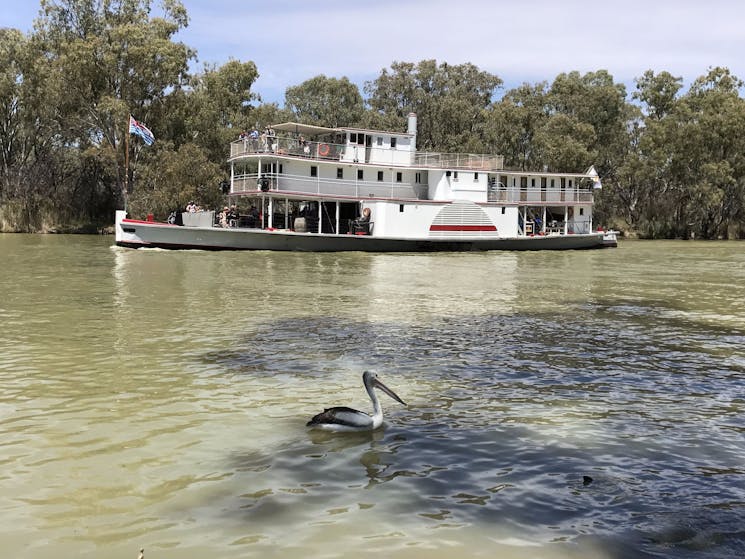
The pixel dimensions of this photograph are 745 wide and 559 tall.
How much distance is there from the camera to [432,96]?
71.8m

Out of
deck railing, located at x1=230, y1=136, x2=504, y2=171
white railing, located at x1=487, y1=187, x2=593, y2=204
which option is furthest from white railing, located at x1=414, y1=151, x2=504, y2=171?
white railing, located at x1=487, y1=187, x2=593, y2=204

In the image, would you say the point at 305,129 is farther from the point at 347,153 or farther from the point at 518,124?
the point at 518,124

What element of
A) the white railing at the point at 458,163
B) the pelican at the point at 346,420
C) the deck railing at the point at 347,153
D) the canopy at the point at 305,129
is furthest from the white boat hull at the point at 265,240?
the pelican at the point at 346,420

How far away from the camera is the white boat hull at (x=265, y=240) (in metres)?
31.3

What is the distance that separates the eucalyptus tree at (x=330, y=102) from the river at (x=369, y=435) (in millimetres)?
58334

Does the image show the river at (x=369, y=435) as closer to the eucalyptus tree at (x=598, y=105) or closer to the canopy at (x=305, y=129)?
the canopy at (x=305, y=129)

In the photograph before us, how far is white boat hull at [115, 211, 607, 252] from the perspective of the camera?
103 feet

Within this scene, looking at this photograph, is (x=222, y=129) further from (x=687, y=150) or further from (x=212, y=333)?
(x=212, y=333)

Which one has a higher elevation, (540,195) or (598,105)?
(598,105)

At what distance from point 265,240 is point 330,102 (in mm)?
41804

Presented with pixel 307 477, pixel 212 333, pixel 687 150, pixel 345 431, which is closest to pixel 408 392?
pixel 345 431

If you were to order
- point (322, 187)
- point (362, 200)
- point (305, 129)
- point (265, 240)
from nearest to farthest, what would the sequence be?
point (265, 240) → point (362, 200) → point (305, 129) → point (322, 187)

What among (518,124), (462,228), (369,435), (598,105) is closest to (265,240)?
(462,228)

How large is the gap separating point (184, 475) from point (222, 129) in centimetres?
5141
